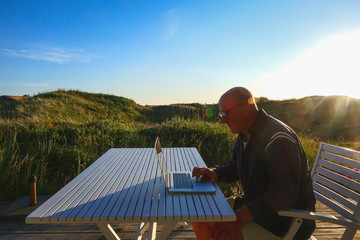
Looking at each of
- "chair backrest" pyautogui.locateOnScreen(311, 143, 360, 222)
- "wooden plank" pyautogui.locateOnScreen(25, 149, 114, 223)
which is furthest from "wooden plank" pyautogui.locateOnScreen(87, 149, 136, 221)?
"chair backrest" pyautogui.locateOnScreen(311, 143, 360, 222)

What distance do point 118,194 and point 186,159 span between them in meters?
1.11

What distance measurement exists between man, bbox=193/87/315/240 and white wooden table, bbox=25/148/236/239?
209 mm

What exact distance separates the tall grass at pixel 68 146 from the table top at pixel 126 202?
2.14 m

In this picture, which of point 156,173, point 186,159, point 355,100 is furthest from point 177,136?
point 355,100

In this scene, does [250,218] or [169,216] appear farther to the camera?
[250,218]

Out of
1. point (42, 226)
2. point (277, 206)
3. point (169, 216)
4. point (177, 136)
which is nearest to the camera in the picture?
point (169, 216)

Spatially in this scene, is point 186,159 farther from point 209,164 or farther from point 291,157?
point 209,164

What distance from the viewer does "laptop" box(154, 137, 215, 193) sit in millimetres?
1662

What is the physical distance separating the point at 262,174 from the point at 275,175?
0.65ft

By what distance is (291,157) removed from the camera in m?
1.50

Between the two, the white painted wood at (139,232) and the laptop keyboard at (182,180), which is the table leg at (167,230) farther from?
the white painted wood at (139,232)

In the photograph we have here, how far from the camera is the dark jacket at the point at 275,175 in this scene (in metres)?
1.48

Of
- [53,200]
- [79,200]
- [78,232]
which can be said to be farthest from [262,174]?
[78,232]

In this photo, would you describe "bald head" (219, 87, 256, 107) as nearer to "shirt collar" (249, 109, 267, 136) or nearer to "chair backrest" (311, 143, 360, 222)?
"shirt collar" (249, 109, 267, 136)
